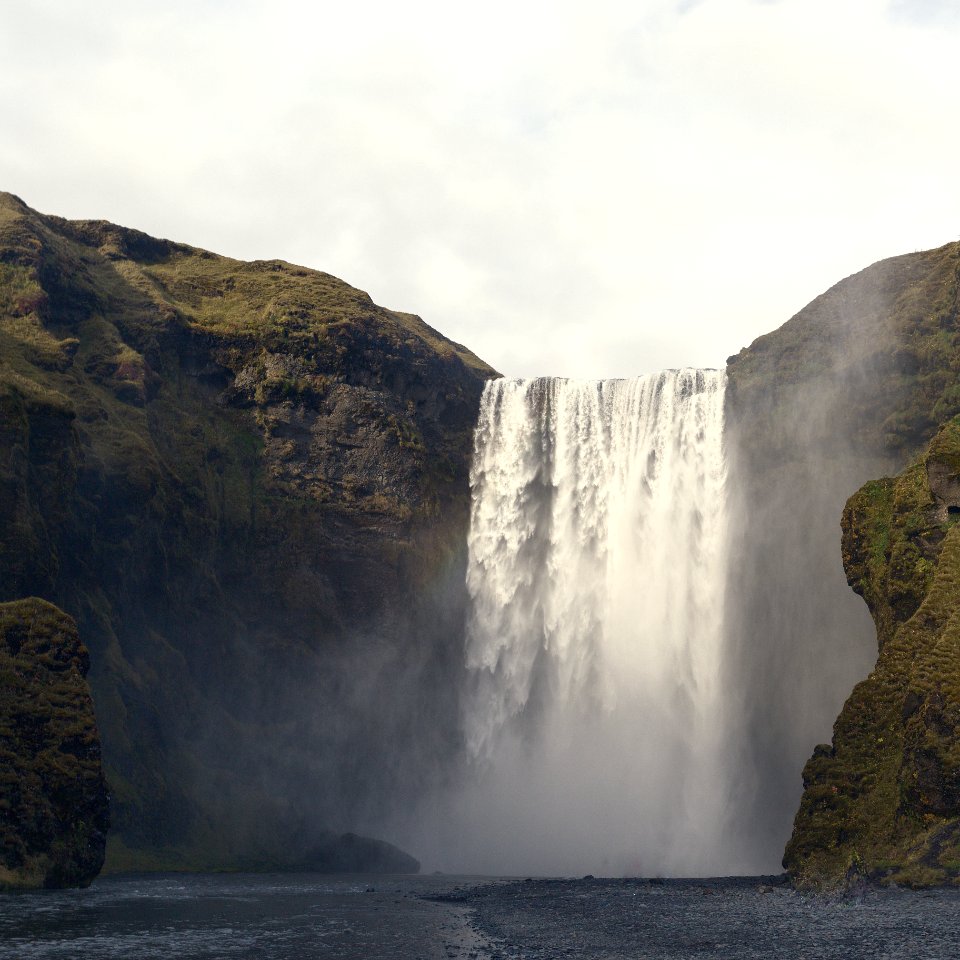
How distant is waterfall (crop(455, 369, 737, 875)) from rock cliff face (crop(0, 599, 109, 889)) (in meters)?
26.6

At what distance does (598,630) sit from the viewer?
69.8m

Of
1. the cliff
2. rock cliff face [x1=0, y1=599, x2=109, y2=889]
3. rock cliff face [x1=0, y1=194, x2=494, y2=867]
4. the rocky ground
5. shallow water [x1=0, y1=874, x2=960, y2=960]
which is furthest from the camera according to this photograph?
A: rock cliff face [x1=0, y1=194, x2=494, y2=867]

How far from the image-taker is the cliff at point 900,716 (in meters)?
35.0

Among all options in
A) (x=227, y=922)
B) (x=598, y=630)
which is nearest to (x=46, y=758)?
(x=227, y=922)

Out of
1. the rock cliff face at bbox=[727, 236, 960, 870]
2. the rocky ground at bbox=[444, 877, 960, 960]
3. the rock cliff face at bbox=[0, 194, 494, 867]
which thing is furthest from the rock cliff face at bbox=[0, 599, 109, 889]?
the rock cliff face at bbox=[727, 236, 960, 870]

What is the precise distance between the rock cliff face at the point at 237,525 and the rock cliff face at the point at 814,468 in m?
19.8

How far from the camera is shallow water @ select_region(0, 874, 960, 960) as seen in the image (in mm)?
24562

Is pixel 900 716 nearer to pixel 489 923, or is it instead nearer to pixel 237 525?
pixel 489 923

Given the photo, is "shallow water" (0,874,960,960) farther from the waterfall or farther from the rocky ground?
the waterfall

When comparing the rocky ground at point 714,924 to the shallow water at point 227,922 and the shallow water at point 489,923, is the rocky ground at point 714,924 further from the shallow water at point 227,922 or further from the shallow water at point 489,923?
the shallow water at point 227,922

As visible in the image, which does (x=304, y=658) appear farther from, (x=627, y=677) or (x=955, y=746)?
(x=955, y=746)

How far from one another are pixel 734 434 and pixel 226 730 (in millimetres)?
35052

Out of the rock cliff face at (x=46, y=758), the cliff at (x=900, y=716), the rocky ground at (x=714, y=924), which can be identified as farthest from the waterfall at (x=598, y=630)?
the rock cliff face at (x=46, y=758)

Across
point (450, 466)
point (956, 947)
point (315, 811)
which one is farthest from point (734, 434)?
point (956, 947)
